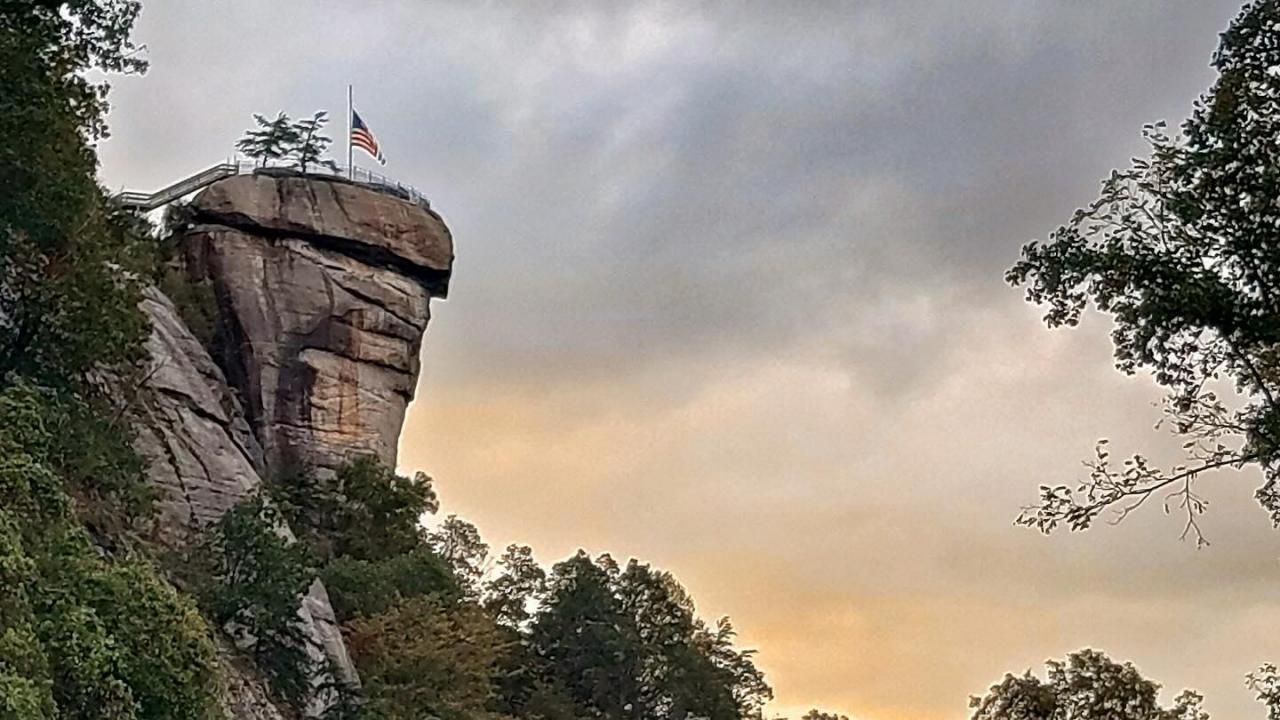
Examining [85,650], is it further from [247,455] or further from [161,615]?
[247,455]

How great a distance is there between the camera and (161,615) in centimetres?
1964

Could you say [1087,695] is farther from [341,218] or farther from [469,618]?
[341,218]

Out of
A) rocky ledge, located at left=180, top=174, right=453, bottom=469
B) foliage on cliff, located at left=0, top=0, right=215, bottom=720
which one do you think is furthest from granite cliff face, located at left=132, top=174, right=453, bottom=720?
foliage on cliff, located at left=0, top=0, right=215, bottom=720

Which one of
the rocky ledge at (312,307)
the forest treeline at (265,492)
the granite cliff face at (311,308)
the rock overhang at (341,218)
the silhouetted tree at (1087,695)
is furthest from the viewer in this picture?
the rock overhang at (341,218)

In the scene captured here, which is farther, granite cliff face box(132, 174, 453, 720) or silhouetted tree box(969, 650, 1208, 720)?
granite cliff face box(132, 174, 453, 720)

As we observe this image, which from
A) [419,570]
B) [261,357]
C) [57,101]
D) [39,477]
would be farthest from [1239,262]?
[261,357]

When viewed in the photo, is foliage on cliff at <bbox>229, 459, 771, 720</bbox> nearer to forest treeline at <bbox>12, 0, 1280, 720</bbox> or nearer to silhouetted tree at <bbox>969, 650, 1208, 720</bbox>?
forest treeline at <bbox>12, 0, 1280, 720</bbox>

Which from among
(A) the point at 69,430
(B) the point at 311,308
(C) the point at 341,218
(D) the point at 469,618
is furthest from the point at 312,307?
(A) the point at 69,430

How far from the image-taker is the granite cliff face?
46000 millimetres

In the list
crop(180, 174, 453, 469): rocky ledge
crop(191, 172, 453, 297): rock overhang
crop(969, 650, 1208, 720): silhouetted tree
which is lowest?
crop(969, 650, 1208, 720): silhouetted tree

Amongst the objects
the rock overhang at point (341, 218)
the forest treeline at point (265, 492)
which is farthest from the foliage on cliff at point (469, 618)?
the rock overhang at point (341, 218)

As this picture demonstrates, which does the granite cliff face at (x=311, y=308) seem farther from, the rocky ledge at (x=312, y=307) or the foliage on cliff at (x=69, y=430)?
the foliage on cliff at (x=69, y=430)

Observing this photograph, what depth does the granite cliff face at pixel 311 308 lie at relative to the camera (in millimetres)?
46000

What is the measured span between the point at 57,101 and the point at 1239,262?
18344 mm
